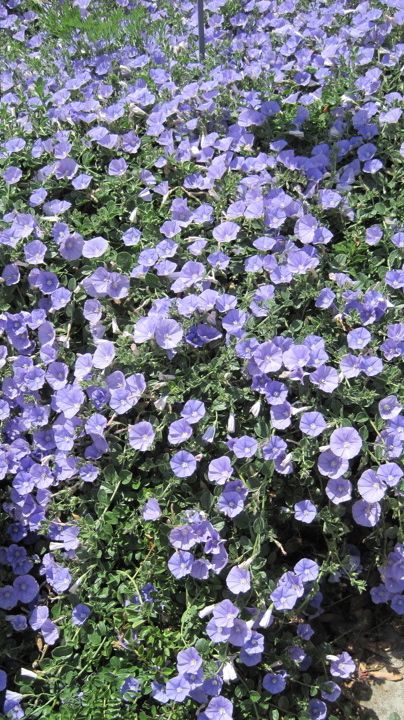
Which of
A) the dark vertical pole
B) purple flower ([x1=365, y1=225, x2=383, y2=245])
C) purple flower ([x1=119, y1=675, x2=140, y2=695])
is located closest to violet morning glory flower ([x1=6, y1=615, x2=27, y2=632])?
purple flower ([x1=119, y1=675, x2=140, y2=695])

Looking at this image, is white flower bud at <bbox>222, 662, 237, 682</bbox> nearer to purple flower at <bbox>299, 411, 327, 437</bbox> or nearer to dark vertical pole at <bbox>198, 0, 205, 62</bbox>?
purple flower at <bbox>299, 411, 327, 437</bbox>

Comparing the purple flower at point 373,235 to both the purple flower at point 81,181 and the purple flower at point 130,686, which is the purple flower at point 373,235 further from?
the purple flower at point 130,686

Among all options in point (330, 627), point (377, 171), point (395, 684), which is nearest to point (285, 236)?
point (377, 171)

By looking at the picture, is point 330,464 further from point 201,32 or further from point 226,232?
point 201,32

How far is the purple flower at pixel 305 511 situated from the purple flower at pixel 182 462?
325 millimetres

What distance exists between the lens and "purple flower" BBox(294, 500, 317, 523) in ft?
8.36

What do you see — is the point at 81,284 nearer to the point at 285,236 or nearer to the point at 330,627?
Answer: the point at 285,236

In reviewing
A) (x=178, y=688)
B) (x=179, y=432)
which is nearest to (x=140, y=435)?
(x=179, y=432)

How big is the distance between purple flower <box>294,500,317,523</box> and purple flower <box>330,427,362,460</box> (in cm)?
17

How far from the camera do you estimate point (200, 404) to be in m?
2.62

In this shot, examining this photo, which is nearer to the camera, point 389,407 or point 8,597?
point 389,407

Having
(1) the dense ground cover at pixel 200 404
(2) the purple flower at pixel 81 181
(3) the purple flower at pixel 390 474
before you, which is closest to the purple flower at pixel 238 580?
(1) the dense ground cover at pixel 200 404

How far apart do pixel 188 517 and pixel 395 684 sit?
845 mm

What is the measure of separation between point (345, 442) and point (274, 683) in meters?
0.71
